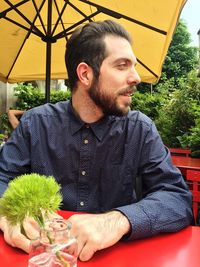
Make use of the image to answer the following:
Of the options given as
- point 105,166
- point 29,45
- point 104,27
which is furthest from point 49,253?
point 29,45

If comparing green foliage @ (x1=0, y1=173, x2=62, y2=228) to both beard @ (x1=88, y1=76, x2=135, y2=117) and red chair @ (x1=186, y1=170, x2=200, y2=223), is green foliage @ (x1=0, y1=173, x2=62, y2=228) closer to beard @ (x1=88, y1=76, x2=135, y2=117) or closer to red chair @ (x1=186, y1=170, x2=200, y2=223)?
beard @ (x1=88, y1=76, x2=135, y2=117)

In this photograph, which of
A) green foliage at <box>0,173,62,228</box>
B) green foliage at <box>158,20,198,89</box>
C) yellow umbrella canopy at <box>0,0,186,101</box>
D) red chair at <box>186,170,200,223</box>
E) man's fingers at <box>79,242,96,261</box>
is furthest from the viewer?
green foliage at <box>158,20,198,89</box>

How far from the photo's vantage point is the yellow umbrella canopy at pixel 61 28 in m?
3.12

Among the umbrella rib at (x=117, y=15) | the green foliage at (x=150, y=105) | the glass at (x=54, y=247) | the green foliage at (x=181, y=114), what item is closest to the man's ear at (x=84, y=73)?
the glass at (x=54, y=247)

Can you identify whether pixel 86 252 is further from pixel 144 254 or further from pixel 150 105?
pixel 150 105

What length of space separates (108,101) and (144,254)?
80cm

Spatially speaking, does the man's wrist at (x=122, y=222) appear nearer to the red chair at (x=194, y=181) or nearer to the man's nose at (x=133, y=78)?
the man's nose at (x=133, y=78)

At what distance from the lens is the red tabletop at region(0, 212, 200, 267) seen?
3.15ft

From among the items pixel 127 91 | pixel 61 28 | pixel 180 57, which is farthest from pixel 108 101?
pixel 180 57

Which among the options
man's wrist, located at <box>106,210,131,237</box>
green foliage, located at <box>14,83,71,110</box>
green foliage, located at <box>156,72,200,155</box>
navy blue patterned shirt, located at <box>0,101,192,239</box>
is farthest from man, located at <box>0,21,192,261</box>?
green foliage, located at <box>14,83,71,110</box>

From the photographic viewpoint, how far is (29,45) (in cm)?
439

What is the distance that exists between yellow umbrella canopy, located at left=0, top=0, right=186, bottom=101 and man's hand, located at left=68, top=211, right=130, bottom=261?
2.08 meters

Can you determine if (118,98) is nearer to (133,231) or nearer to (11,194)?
(133,231)

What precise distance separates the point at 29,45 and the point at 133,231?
147 inches
